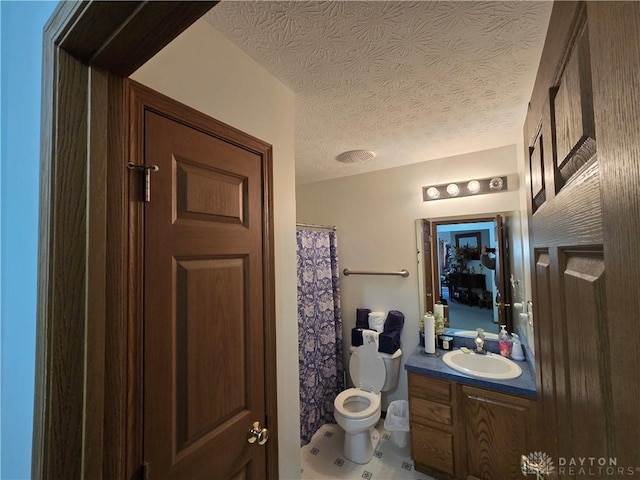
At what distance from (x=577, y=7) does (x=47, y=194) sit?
974mm

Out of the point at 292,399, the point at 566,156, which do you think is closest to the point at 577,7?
the point at 566,156

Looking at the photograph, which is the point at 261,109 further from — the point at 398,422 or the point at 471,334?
the point at 398,422

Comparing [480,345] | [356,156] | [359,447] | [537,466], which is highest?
[356,156]

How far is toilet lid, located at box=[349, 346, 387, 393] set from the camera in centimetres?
239

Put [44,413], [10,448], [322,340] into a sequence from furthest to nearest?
1. [322,340]
2. [10,448]
3. [44,413]

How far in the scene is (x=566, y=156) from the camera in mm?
467

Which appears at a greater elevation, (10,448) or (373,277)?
(373,277)

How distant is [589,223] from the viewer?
371 millimetres

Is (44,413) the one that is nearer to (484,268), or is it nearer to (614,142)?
(614,142)

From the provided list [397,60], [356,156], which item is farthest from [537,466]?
[356,156]

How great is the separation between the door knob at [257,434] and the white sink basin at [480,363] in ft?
4.59

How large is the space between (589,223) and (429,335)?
81.3 inches

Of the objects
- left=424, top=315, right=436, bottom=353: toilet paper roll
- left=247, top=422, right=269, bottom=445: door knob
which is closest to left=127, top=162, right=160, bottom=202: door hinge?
left=247, top=422, right=269, bottom=445: door knob

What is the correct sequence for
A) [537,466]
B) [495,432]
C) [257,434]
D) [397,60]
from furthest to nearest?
[495,432], [397,60], [257,434], [537,466]
